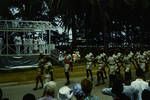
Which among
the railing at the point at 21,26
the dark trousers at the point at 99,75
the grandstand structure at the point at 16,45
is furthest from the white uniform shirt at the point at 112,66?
the railing at the point at 21,26

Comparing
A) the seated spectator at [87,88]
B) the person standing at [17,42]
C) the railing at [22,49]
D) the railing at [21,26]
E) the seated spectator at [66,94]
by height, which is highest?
the railing at [21,26]

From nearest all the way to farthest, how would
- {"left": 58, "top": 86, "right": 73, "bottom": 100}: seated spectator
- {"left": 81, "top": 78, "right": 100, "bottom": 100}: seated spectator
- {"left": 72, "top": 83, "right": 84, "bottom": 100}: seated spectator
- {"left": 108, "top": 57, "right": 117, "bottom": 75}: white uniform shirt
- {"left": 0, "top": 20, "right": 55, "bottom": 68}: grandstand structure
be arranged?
{"left": 81, "top": 78, "right": 100, "bottom": 100}: seated spectator < {"left": 72, "top": 83, "right": 84, "bottom": 100}: seated spectator < {"left": 58, "top": 86, "right": 73, "bottom": 100}: seated spectator < {"left": 108, "top": 57, "right": 117, "bottom": 75}: white uniform shirt < {"left": 0, "top": 20, "right": 55, "bottom": 68}: grandstand structure

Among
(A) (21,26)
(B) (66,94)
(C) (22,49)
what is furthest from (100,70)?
(B) (66,94)

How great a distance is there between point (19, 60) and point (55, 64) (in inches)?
157

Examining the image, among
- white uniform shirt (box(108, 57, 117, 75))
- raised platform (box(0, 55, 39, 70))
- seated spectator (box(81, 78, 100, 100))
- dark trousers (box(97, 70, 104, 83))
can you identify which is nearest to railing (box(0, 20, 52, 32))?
raised platform (box(0, 55, 39, 70))

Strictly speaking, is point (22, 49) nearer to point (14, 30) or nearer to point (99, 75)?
point (14, 30)

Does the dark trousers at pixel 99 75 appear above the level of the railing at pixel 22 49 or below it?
below

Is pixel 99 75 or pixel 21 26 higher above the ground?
pixel 21 26

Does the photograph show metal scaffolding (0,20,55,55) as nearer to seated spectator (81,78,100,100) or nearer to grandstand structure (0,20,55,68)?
grandstand structure (0,20,55,68)

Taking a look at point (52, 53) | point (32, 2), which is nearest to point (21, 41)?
point (52, 53)

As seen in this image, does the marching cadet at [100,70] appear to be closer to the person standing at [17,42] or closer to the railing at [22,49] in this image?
the railing at [22,49]

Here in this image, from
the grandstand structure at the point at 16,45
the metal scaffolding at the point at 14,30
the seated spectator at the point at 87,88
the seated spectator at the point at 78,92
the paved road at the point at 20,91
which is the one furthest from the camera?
the metal scaffolding at the point at 14,30

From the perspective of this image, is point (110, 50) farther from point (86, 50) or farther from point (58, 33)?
point (58, 33)

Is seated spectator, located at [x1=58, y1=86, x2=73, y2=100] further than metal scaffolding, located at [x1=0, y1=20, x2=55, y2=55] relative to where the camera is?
No
